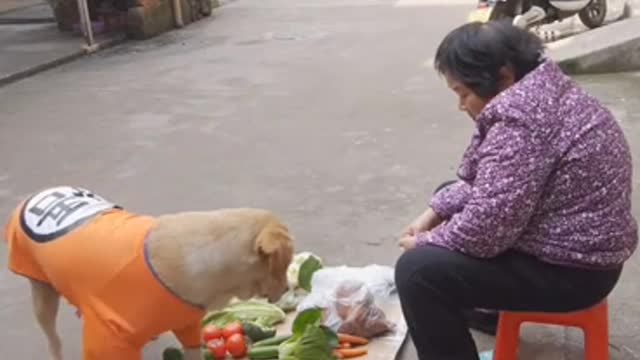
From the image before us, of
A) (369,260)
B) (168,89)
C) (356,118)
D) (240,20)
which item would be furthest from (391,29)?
(369,260)

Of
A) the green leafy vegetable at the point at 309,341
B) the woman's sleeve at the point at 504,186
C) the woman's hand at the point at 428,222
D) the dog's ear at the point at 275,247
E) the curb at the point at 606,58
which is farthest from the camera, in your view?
the curb at the point at 606,58

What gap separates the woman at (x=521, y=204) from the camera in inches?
88.1

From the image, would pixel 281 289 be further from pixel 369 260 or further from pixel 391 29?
pixel 391 29

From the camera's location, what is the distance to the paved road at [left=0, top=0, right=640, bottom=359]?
4230 millimetres

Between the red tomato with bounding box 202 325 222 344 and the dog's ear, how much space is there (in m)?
0.68

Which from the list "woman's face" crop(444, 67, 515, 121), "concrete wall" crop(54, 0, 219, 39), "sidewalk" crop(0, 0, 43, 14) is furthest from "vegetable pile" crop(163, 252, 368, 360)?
"sidewalk" crop(0, 0, 43, 14)

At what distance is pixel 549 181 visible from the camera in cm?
227

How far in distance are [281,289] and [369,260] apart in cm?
143

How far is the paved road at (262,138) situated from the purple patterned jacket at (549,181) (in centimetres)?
83

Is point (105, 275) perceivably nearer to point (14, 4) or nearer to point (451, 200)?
point (451, 200)

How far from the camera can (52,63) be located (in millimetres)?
10344

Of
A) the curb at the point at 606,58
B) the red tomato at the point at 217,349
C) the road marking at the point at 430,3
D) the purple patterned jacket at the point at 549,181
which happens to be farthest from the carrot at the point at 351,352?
the road marking at the point at 430,3

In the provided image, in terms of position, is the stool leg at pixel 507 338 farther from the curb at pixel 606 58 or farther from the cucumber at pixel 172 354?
the curb at pixel 606 58

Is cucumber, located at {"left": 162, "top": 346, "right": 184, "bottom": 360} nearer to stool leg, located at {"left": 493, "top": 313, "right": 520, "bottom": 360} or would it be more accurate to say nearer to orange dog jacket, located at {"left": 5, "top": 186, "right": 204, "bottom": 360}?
orange dog jacket, located at {"left": 5, "top": 186, "right": 204, "bottom": 360}
